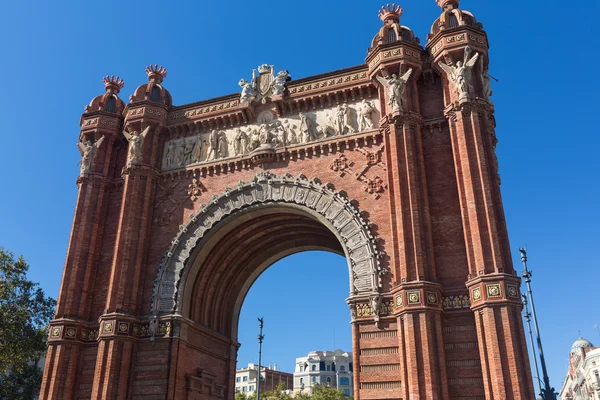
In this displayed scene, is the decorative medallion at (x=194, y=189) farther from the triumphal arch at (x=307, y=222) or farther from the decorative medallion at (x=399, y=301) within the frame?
the decorative medallion at (x=399, y=301)

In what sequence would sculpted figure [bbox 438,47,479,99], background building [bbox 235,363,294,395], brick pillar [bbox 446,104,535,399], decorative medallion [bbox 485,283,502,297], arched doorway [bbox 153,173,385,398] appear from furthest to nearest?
1. background building [bbox 235,363,294,395]
2. arched doorway [bbox 153,173,385,398]
3. sculpted figure [bbox 438,47,479,99]
4. decorative medallion [bbox 485,283,502,297]
5. brick pillar [bbox 446,104,535,399]

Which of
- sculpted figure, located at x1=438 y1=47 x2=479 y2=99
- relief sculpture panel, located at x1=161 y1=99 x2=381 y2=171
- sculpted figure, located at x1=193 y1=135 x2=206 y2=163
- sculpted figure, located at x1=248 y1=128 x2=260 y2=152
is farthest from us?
sculpted figure, located at x1=193 y1=135 x2=206 y2=163

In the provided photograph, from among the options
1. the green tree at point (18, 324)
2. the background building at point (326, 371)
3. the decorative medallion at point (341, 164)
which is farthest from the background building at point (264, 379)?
the decorative medallion at point (341, 164)

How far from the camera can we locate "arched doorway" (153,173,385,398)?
1853cm

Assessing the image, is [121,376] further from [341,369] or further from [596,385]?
[341,369]

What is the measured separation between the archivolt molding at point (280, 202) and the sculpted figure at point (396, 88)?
361 centimetres

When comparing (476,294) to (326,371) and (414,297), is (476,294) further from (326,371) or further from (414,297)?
(326,371)

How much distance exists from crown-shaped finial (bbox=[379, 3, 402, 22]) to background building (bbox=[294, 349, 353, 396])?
282 feet

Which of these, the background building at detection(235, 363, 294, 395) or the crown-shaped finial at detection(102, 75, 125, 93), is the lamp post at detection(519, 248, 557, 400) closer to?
the crown-shaped finial at detection(102, 75, 125, 93)

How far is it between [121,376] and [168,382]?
1654 millimetres

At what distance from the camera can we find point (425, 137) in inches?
749

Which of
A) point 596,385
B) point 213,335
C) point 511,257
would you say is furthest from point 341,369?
point 511,257

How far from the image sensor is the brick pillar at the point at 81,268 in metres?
19.4

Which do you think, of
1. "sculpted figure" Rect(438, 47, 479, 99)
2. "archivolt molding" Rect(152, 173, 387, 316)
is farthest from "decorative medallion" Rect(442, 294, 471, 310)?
"sculpted figure" Rect(438, 47, 479, 99)
